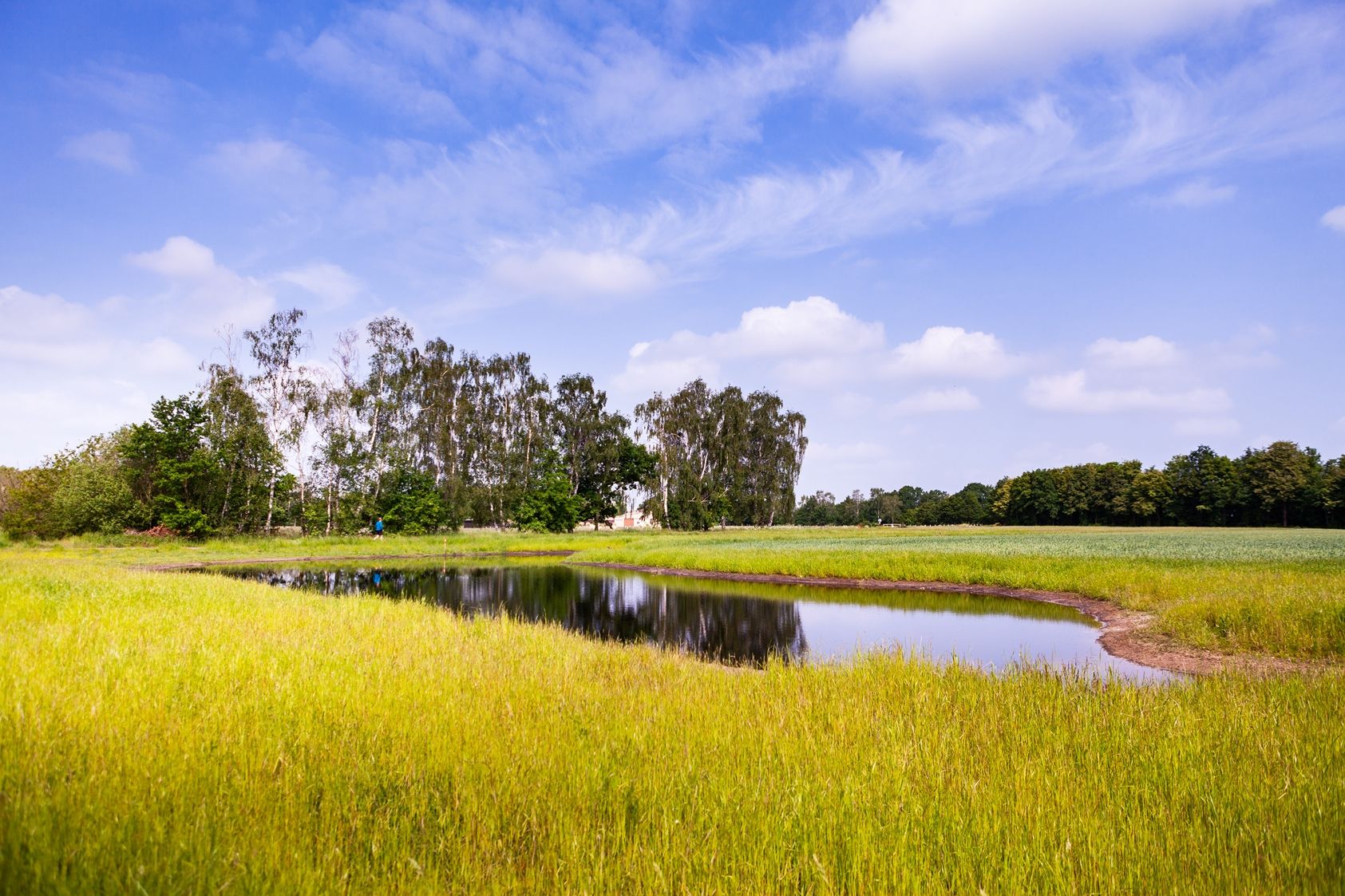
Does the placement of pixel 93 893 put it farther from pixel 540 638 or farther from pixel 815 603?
pixel 815 603

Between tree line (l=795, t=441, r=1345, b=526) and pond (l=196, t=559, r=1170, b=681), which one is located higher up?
tree line (l=795, t=441, r=1345, b=526)

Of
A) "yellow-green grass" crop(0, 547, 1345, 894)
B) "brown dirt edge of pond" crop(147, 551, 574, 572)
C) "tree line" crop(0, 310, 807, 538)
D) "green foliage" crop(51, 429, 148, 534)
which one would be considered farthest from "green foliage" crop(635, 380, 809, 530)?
"yellow-green grass" crop(0, 547, 1345, 894)

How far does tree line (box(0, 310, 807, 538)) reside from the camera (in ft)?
144

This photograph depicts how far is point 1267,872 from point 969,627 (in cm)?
1576

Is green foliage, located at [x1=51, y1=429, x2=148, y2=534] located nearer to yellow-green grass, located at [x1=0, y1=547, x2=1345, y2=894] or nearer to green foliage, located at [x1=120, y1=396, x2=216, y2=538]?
green foliage, located at [x1=120, y1=396, x2=216, y2=538]

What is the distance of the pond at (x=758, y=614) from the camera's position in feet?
47.4

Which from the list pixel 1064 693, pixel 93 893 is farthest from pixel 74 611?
pixel 1064 693

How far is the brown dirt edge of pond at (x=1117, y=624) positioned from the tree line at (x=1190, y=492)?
91.0m

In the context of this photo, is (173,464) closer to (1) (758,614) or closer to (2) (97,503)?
(2) (97,503)

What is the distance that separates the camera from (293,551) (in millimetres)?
42219

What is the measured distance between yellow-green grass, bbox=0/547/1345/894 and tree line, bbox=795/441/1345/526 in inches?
4312

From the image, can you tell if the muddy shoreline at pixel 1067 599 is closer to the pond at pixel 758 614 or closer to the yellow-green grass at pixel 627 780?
the pond at pixel 758 614

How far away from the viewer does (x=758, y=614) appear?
21.4 meters

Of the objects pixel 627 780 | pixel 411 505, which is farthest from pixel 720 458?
pixel 627 780
